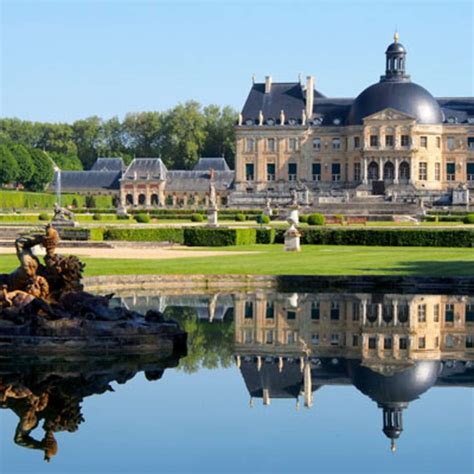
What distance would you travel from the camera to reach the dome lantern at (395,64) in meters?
80.1

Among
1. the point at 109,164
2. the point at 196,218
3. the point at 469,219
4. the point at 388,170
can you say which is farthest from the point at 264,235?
the point at 109,164

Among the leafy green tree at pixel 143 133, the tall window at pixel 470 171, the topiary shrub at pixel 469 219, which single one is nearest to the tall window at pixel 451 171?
the tall window at pixel 470 171

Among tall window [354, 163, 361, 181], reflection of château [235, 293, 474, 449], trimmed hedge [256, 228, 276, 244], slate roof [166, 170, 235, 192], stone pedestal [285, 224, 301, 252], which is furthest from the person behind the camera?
slate roof [166, 170, 235, 192]

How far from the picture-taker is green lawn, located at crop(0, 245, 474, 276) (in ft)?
81.3

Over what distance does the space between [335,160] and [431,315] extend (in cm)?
6223

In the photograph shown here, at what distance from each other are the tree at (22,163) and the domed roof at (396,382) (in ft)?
258

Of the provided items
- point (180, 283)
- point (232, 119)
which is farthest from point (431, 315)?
point (232, 119)

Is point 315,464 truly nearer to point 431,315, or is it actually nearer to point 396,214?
point 431,315

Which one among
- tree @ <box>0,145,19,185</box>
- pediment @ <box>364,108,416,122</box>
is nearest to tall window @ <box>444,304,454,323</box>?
pediment @ <box>364,108,416,122</box>

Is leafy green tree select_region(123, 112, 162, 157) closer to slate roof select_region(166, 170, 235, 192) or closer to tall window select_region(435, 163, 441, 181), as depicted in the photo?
slate roof select_region(166, 170, 235, 192)

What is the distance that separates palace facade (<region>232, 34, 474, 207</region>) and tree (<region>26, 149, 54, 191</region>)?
67.3ft

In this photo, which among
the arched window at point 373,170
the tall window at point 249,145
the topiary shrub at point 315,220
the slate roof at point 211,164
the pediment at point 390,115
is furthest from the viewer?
the slate roof at point 211,164

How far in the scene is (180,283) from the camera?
76.1 feet

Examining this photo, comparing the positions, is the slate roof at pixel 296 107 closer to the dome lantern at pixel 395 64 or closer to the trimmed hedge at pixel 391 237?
the dome lantern at pixel 395 64
